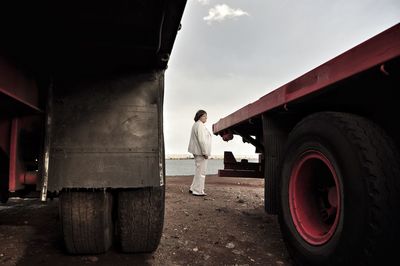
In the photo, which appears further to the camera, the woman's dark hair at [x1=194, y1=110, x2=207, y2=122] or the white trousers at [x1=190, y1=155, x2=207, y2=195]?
the woman's dark hair at [x1=194, y1=110, x2=207, y2=122]

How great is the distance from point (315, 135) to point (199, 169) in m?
4.62

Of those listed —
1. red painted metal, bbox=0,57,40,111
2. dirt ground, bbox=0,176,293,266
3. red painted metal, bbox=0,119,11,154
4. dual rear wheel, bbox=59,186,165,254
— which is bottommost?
dirt ground, bbox=0,176,293,266

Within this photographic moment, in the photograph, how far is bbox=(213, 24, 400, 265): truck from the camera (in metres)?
1.62

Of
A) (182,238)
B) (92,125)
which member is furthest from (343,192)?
(182,238)

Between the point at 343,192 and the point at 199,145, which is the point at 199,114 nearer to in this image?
the point at 199,145

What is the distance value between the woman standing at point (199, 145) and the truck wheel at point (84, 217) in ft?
13.3

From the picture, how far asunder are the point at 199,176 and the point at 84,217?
4207 millimetres

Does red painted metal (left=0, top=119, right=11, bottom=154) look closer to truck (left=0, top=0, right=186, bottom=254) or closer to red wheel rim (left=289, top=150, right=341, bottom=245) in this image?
truck (left=0, top=0, right=186, bottom=254)

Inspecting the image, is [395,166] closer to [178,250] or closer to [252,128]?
[178,250]

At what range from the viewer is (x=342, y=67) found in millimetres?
1846

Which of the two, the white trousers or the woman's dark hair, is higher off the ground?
the woman's dark hair

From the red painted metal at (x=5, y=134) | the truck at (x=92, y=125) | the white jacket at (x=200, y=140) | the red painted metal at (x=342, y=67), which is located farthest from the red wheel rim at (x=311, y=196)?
the white jacket at (x=200, y=140)

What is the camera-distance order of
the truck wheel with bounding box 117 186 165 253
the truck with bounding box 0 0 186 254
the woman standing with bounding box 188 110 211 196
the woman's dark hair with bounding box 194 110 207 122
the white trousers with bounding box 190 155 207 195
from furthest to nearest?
the woman's dark hair with bounding box 194 110 207 122 < the woman standing with bounding box 188 110 211 196 < the white trousers with bounding box 190 155 207 195 < the truck wheel with bounding box 117 186 165 253 < the truck with bounding box 0 0 186 254

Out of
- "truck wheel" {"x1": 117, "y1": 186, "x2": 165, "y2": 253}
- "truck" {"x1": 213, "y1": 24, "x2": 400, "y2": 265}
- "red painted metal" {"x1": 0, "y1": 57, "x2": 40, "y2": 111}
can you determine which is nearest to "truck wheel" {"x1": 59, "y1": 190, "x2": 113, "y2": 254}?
"truck wheel" {"x1": 117, "y1": 186, "x2": 165, "y2": 253}
